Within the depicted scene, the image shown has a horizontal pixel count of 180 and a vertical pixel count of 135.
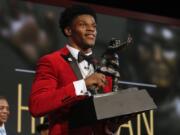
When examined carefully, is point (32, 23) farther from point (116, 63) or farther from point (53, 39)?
point (116, 63)

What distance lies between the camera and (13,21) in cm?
317

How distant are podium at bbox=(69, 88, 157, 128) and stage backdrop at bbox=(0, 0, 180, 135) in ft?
5.09

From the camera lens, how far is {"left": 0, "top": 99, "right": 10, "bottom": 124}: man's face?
296cm

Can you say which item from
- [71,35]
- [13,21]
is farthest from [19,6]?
[71,35]

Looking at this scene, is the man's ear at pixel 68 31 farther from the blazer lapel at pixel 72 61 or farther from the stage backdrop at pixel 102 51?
the stage backdrop at pixel 102 51

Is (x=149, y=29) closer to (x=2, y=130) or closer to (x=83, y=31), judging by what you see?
(x=2, y=130)

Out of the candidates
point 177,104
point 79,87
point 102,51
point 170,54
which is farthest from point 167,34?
point 79,87

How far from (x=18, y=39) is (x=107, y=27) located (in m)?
0.65

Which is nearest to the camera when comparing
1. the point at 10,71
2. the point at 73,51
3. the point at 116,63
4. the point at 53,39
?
the point at 116,63

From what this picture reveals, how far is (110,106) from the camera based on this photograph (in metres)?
1.49

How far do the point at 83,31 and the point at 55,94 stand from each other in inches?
9.0

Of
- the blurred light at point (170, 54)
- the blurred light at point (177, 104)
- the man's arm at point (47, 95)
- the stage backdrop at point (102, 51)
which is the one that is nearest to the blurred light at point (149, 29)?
the stage backdrop at point (102, 51)

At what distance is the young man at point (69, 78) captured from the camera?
1531 millimetres

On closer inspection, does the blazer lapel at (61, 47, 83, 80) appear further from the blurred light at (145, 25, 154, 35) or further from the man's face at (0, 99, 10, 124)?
the blurred light at (145, 25, 154, 35)
